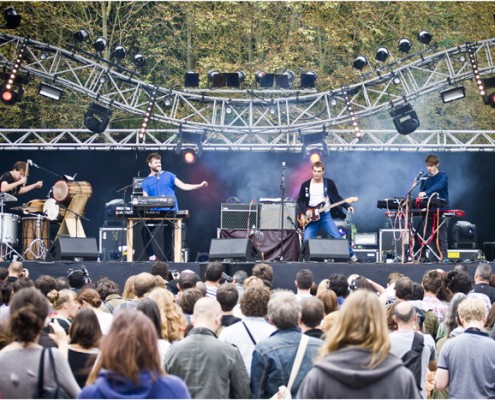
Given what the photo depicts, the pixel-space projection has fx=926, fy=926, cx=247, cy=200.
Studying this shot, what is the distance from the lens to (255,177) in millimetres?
22391

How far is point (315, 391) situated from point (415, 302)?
4535mm

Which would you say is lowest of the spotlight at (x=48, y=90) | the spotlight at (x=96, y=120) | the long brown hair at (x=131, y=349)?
the long brown hair at (x=131, y=349)

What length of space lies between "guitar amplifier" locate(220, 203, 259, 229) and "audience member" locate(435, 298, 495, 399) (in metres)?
12.2

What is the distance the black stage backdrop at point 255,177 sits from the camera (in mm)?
22094

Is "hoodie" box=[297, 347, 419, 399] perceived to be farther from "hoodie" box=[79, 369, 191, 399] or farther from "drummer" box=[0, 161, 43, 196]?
"drummer" box=[0, 161, 43, 196]

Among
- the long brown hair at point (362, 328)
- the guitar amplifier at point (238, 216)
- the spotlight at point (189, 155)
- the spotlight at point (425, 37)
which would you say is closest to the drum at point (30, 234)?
the spotlight at point (189, 155)

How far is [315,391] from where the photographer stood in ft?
13.9

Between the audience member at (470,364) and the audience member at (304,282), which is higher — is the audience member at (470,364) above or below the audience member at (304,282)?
below

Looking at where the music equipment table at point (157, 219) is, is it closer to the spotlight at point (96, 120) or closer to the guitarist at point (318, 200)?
the guitarist at point (318, 200)

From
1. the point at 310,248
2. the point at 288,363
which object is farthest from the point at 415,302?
the point at 310,248

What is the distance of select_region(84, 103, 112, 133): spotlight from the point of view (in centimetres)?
1909

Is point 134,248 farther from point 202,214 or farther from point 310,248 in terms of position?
point 202,214

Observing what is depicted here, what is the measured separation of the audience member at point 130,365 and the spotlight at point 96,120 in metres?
15.3

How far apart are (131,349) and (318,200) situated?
40.0 ft
